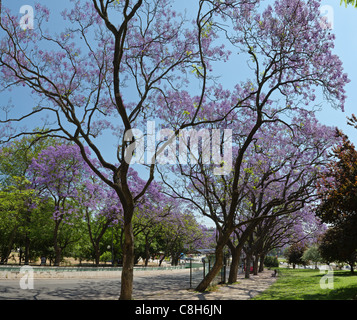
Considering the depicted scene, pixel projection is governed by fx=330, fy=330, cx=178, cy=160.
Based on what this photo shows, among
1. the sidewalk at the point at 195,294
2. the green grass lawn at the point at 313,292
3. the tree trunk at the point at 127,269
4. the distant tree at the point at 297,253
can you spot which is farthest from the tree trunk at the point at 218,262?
the distant tree at the point at 297,253

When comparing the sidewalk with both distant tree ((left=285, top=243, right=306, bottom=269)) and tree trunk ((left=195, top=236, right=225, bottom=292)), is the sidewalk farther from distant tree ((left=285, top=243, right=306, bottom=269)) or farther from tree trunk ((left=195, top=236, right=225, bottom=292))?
distant tree ((left=285, top=243, right=306, bottom=269))

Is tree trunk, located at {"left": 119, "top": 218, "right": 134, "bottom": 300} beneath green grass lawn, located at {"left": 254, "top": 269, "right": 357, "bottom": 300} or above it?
above

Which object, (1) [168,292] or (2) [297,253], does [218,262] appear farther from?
(2) [297,253]

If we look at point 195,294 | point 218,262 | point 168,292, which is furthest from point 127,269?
point 168,292

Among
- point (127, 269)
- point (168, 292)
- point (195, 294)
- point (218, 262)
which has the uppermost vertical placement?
point (127, 269)

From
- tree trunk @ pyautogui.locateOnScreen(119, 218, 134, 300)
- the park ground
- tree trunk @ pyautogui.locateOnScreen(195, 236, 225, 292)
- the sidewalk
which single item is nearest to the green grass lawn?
the park ground

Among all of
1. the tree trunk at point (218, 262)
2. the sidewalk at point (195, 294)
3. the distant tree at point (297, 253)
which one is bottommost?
the distant tree at point (297, 253)

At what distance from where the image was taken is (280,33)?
1246 centimetres

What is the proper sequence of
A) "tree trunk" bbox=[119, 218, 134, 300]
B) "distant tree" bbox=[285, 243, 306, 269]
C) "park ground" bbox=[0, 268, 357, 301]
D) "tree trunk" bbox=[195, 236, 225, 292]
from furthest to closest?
1. "distant tree" bbox=[285, 243, 306, 269]
2. "tree trunk" bbox=[195, 236, 225, 292]
3. "park ground" bbox=[0, 268, 357, 301]
4. "tree trunk" bbox=[119, 218, 134, 300]

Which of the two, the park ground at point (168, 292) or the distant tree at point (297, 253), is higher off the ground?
the park ground at point (168, 292)

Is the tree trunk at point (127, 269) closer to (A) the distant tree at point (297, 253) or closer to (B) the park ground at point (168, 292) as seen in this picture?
(B) the park ground at point (168, 292)

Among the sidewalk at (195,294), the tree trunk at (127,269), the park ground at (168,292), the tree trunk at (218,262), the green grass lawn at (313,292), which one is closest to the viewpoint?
the tree trunk at (127,269)
